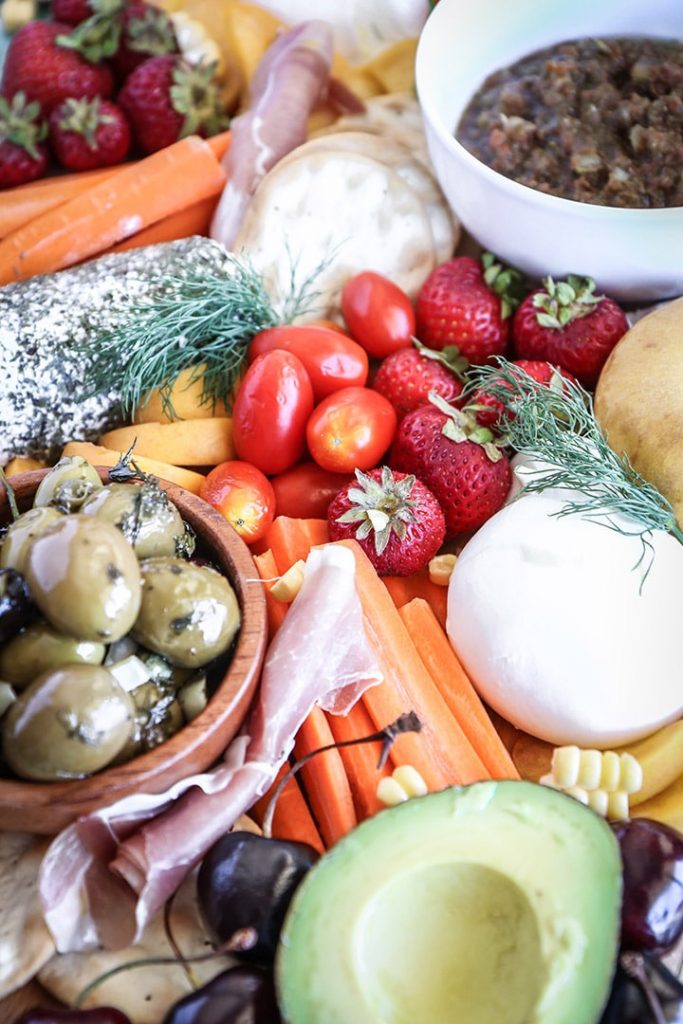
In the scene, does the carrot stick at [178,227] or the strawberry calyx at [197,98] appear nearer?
the carrot stick at [178,227]

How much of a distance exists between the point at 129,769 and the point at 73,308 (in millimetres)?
748

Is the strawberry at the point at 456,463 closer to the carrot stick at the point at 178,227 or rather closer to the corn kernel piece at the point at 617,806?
the corn kernel piece at the point at 617,806

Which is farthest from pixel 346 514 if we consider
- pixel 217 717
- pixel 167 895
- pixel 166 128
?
pixel 166 128

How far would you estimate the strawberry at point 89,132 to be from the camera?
175cm

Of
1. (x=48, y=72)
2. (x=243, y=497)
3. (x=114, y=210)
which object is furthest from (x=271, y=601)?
(x=48, y=72)

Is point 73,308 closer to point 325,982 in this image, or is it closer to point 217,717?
point 217,717

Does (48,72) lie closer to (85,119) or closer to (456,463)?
(85,119)

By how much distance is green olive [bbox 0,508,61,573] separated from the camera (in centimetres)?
91

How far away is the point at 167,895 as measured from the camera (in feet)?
3.00

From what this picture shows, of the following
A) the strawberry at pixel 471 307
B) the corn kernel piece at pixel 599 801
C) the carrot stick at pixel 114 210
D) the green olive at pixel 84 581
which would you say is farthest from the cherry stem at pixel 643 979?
the carrot stick at pixel 114 210

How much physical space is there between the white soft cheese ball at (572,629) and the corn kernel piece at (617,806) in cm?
8

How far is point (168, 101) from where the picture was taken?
1777mm

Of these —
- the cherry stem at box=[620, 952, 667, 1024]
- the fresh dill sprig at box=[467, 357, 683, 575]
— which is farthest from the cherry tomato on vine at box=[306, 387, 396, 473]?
the cherry stem at box=[620, 952, 667, 1024]

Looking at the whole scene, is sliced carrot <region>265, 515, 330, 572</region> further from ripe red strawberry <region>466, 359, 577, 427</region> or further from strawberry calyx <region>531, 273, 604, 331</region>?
strawberry calyx <region>531, 273, 604, 331</region>
